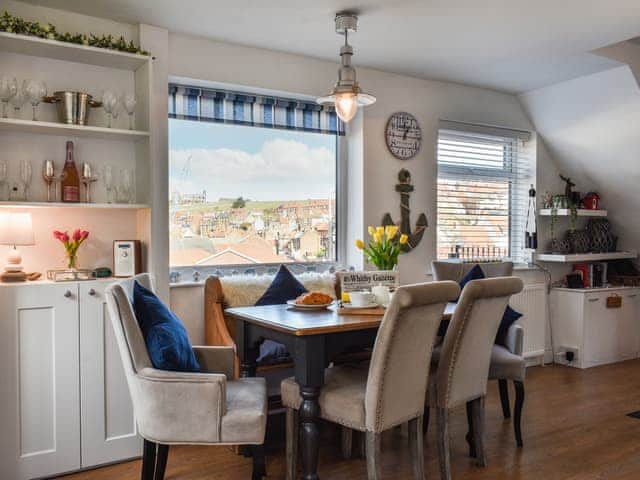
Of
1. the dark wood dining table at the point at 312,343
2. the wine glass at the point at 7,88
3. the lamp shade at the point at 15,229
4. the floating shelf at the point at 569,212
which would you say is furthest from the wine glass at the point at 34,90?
the floating shelf at the point at 569,212

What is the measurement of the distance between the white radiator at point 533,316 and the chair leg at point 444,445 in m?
2.64

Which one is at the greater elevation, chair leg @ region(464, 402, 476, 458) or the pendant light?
the pendant light

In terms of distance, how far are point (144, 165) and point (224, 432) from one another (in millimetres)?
1673

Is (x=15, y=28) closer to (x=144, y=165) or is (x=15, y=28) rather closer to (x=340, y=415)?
(x=144, y=165)

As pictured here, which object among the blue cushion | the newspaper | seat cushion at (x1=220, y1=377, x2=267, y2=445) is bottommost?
seat cushion at (x1=220, y1=377, x2=267, y2=445)

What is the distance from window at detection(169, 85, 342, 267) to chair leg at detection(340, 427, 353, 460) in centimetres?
151

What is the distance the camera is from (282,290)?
3.66m

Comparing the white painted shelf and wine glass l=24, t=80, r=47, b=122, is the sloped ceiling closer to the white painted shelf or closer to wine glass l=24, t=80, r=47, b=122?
the white painted shelf

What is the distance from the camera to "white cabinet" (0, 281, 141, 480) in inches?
111

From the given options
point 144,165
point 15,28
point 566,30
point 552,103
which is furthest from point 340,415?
point 552,103

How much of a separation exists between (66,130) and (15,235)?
0.61 m

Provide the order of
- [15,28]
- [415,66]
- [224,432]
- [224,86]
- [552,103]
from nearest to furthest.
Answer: [224,432], [15,28], [224,86], [415,66], [552,103]

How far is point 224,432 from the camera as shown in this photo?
7.74ft

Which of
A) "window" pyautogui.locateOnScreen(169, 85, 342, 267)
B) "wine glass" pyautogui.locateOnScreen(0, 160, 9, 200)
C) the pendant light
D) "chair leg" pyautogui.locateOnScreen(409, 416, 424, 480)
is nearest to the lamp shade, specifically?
"wine glass" pyautogui.locateOnScreen(0, 160, 9, 200)
